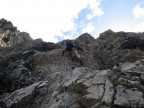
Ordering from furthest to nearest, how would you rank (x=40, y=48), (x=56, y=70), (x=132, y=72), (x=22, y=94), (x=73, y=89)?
(x=40, y=48), (x=56, y=70), (x=22, y=94), (x=73, y=89), (x=132, y=72)

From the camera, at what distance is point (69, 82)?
867cm

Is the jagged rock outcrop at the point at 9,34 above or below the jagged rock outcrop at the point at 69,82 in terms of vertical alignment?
above

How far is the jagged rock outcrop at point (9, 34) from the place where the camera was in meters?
47.6

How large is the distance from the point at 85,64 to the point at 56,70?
3.46 metres

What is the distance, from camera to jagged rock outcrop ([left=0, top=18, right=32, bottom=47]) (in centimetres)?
4764

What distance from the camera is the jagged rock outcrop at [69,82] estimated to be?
20.2 feet

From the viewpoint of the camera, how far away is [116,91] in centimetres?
627

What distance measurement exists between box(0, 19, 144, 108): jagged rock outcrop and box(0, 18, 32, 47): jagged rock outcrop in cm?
3839

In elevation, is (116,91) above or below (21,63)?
below

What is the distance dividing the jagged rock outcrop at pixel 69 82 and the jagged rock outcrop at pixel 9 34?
38390 mm

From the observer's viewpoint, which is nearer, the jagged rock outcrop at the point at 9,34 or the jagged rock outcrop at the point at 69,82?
the jagged rock outcrop at the point at 69,82

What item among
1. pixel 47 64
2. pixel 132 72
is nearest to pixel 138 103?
pixel 132 72

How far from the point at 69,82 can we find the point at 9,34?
49793 millimetres

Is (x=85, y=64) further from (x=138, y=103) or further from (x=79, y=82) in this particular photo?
(x=138, y=103)
